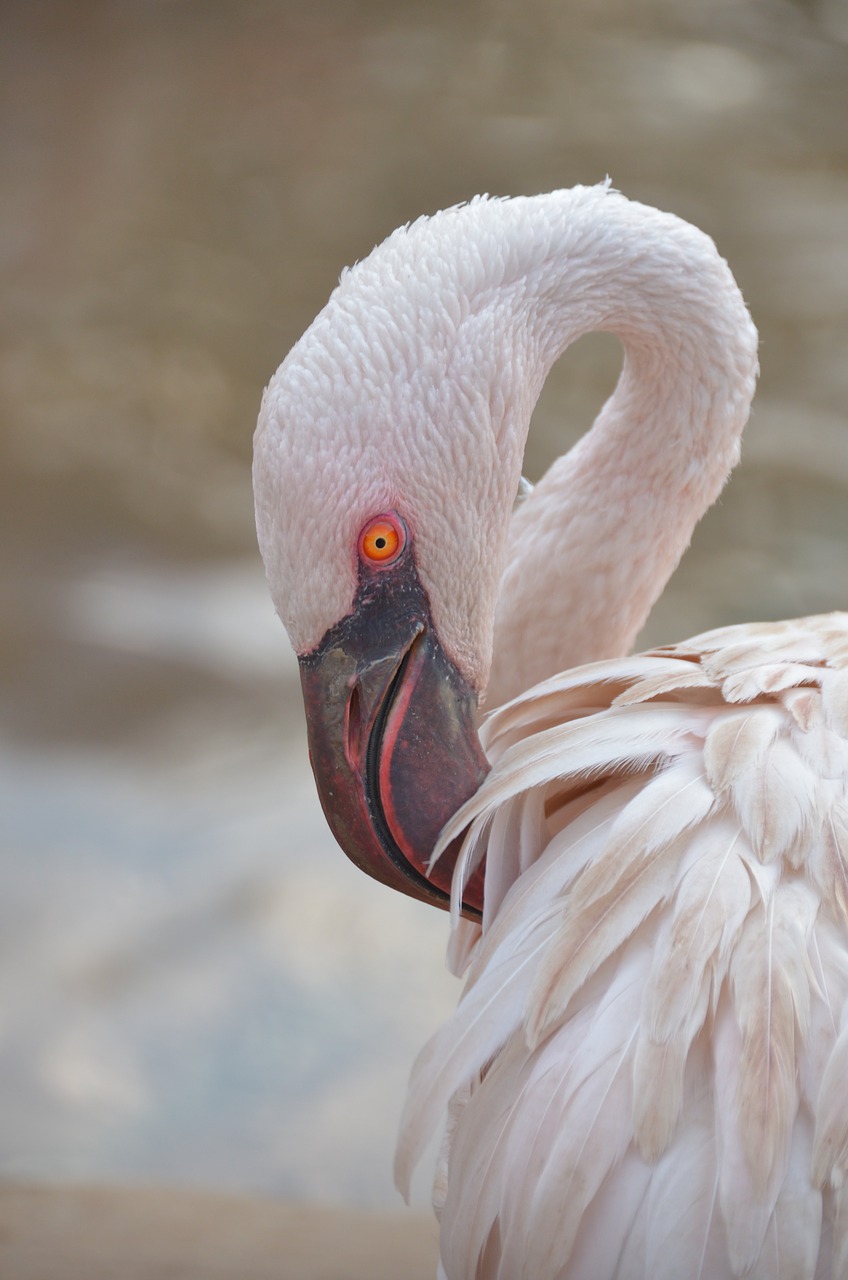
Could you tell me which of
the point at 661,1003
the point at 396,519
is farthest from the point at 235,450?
the point at 661,1003

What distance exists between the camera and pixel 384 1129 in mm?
2055

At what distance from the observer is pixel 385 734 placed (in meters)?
1.19

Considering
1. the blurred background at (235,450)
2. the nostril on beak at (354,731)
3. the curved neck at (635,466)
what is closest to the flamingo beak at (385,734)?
the nostril on beak at (354,731)

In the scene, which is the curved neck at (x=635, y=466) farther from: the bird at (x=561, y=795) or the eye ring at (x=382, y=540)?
the eye ring at (x=382, y=540)

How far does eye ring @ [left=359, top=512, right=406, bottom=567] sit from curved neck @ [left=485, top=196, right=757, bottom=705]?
323 millimetres

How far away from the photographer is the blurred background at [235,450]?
2164 millimetres

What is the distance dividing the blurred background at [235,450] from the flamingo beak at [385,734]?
993 mm

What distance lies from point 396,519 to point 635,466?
0.46m

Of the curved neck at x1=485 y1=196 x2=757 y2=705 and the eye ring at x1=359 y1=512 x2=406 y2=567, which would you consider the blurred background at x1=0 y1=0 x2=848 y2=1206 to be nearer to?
the curved neck at x1=485 y1=196 x2=757 y2=705

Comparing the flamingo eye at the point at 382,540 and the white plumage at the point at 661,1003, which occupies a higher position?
the flamingo eye at the point at 382,540

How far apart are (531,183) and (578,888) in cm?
301

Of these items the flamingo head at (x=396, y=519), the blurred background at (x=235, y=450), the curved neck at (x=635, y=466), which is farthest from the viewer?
the blurred background at (x=235, y=450)

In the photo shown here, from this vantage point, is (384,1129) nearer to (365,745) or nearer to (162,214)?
(365,745)

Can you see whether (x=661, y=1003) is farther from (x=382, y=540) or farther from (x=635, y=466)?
(x=635, y=466)
